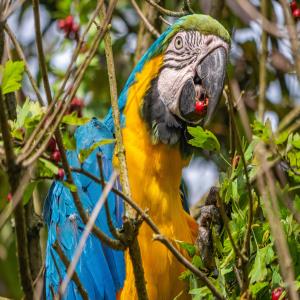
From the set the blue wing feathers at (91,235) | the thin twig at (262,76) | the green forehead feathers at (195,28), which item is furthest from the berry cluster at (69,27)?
the thin twig at (262,76)

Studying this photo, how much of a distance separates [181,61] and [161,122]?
287mm

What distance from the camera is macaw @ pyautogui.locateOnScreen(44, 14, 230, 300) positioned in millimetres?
3053

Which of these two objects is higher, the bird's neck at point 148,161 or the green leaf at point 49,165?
the green leaf at point 49,165

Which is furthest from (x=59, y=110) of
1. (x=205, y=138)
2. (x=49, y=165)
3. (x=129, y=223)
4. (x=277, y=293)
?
(x=277, y=293)

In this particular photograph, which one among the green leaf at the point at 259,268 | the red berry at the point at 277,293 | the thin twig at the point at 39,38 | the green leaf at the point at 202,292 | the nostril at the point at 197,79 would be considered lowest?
the red berry at the point at 277,293

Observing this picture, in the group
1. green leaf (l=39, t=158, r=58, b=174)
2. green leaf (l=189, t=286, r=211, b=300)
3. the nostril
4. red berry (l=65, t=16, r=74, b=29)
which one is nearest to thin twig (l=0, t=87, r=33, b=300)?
green leaf (l=39, t=158, r=58, b=174)

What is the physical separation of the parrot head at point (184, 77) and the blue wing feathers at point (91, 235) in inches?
9.0

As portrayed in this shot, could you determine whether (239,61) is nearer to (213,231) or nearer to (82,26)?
(82,26)

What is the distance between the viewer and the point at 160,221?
3088mm

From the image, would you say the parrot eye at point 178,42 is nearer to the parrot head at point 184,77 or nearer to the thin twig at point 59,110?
the parrot head at point 184,77

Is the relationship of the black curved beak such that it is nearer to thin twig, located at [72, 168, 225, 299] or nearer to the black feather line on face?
the black feather line on face

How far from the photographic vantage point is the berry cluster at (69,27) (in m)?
3.91

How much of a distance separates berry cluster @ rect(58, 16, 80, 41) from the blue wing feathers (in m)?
0.86

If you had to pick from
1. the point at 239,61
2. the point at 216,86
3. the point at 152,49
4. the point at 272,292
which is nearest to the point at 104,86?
the point at 239,61
